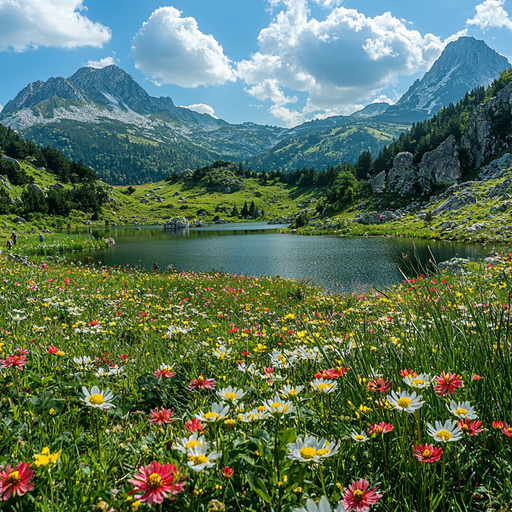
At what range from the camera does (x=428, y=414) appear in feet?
6.82

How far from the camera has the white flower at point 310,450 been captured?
126 cm

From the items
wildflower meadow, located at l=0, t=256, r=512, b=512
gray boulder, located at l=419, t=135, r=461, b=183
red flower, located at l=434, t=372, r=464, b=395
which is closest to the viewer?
wildflower meadow, located at l=0, t=256, r=512, b=512

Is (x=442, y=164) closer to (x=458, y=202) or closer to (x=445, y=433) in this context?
(x=458, y=202)

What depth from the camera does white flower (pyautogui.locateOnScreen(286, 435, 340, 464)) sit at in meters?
1.26

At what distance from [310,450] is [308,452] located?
0.05ft

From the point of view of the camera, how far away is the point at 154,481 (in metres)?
1.16

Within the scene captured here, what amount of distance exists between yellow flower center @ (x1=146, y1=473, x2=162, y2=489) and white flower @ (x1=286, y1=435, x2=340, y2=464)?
21.4 inches

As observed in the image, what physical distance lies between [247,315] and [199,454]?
296 inches

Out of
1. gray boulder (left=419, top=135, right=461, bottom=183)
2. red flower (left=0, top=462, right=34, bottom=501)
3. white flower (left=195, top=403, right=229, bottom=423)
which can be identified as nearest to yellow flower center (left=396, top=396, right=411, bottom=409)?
white flower (left=195, top=403, right=229, bottom=423)

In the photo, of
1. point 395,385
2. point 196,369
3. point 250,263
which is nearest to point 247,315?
point 196,369

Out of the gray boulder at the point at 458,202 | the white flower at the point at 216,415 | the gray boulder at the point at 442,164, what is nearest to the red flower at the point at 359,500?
the white flower at the point at 216,415

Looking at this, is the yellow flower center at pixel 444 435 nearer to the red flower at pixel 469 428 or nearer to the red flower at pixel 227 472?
the red flower at pixel 469 428

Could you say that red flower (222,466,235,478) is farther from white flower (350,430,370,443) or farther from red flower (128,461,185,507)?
white flower (350,430,370,443)

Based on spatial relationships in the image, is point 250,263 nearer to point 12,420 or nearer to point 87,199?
point 12,420
